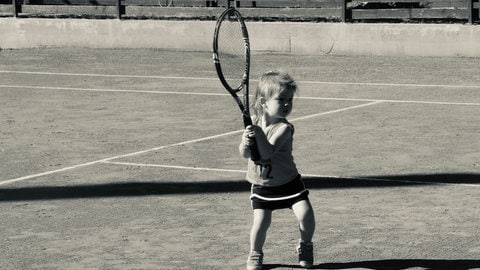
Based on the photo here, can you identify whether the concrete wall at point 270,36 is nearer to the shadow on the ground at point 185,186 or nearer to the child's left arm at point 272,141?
the shadow on the ground at point 185,186

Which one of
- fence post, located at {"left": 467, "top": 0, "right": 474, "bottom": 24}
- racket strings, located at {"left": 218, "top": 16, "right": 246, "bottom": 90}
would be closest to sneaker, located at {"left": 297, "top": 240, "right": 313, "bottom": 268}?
racket strings, located at {"left": 218, "top": 16, "right": 246, "bottom": 90}

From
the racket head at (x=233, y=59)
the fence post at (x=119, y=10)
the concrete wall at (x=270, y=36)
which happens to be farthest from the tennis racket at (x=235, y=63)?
the fence post at (x=119, y=10)

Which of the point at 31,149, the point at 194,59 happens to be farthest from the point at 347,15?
the point at 31,149

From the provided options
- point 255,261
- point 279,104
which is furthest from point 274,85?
point 255,261

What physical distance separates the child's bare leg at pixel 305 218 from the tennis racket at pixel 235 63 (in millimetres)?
391

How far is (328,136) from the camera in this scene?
428 inches

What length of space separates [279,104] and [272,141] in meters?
0.20

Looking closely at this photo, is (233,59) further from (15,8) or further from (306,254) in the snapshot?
(15,8)

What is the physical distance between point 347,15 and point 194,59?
114 inches

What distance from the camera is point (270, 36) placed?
20.4 metres

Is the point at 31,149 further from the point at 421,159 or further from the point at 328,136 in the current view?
the point at 421,159

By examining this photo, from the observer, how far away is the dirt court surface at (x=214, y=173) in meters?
6.63

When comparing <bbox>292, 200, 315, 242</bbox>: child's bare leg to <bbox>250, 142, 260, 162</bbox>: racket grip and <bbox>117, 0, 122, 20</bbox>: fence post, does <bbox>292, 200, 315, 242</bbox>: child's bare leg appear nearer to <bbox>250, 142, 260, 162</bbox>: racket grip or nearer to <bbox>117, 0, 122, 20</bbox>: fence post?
<bbox>250, 142, 260, 162</bbox>: racket grip

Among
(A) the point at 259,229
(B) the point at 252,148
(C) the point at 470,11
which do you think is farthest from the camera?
(C) the point at 470,11
